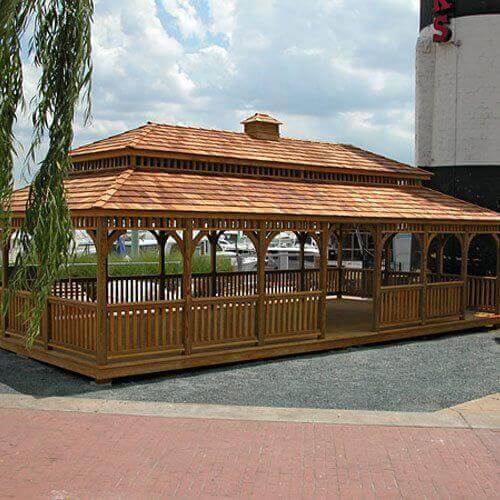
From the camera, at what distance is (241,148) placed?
50.4ft

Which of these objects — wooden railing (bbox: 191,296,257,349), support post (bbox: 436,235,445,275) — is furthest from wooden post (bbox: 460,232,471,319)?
wooden railing (bbox: 191,296,257,349)

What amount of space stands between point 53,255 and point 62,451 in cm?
263

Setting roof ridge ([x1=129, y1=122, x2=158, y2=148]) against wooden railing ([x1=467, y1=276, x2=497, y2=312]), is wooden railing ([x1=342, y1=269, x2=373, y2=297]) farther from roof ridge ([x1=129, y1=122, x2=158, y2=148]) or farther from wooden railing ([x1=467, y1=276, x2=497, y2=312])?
roof ridge ([x1=129, y1=122, x2=158, y2=148])

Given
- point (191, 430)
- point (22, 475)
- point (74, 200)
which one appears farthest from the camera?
point (74, 200)

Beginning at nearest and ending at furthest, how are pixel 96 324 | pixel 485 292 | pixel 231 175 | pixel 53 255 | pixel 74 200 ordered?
pixel 53 255 → pixel 96 324 → pixel 74 200 → pixel 231 175 → pixel 485 292

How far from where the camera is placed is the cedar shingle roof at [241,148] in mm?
13828

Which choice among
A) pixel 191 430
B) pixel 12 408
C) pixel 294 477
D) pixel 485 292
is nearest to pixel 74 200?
pixel 12 408

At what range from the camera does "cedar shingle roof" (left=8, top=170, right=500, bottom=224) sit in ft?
37.8

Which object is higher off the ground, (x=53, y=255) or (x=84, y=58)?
(x=84, y=58)

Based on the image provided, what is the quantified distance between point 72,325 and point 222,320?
2461 millimetres

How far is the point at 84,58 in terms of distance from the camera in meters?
6.41

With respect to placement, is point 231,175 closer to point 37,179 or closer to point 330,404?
point 330,404

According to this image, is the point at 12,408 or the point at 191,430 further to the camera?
the point at 12,408

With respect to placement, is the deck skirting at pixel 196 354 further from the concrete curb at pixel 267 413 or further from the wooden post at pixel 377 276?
the concrete curb at pixel 267 413
